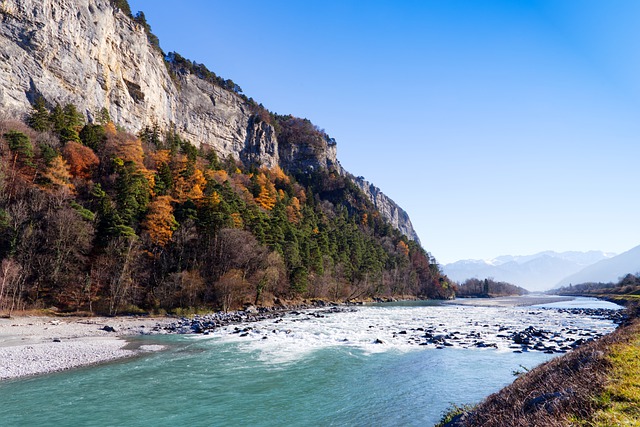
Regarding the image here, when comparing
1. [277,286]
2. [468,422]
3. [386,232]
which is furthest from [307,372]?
[386,232]

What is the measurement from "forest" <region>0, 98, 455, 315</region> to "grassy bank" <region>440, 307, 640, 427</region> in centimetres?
3883

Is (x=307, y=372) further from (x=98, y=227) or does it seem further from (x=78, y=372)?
(x=98, y=227)

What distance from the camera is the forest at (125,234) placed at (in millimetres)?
35750

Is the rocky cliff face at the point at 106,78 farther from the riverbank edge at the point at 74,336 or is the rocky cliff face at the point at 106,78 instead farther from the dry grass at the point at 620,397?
the dry grass at the point at 620,397

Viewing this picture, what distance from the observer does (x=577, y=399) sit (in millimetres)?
7059

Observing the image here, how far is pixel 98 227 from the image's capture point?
40562 mm

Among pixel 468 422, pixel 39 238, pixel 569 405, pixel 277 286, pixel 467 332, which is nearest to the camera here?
pixel 569 405

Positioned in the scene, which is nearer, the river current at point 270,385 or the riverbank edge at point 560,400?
the riverbank edge at point 560,400

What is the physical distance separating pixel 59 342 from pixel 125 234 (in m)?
19.2

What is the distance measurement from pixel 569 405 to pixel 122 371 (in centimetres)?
1881

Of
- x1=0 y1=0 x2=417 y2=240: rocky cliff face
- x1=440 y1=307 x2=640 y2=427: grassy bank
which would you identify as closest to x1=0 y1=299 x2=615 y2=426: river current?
x1=440 y1=307 x2=640 y2=427: grassy bank

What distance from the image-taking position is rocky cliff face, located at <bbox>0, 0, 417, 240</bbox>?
54500 mm

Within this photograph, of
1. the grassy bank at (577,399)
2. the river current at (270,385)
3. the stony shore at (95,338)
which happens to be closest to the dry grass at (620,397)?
the grassy bank at (577,399)

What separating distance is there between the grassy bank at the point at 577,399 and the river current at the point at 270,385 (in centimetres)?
392
